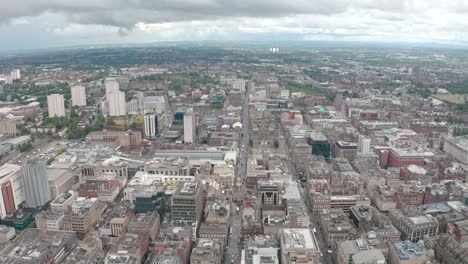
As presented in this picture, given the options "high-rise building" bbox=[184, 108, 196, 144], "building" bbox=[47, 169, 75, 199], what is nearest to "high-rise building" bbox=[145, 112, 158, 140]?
"high-rise building" bbox=[184, 108, 196, 144]

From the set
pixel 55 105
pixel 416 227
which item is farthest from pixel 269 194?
pixel 55 105

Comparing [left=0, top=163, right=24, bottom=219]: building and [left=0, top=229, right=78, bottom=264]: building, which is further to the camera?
[left=0, top=163, right=24, bottom=219]: building

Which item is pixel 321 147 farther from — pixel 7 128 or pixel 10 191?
pixel 7 128

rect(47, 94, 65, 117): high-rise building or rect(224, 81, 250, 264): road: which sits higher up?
rect(47, 94, 65, 117): high-rise building

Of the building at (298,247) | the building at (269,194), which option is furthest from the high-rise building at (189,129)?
the building at (298,247)

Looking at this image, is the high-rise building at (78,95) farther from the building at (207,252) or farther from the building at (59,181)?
the building at (207,252)

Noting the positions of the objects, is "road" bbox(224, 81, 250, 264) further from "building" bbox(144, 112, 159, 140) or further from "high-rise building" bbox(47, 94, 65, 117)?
"high-rise building" bbox(47, 94, 65, 117)
